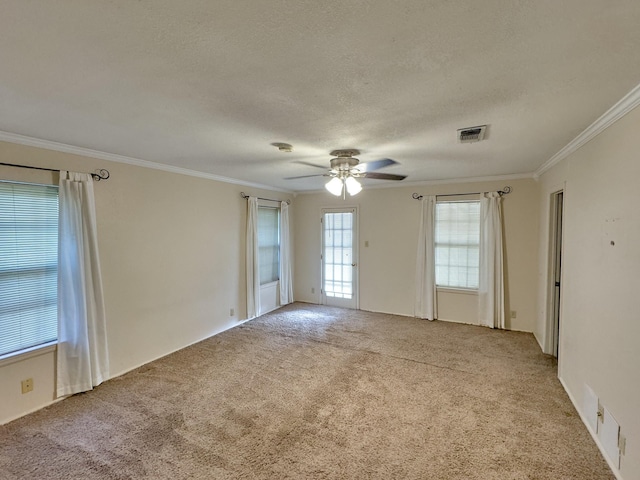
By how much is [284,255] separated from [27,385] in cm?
394

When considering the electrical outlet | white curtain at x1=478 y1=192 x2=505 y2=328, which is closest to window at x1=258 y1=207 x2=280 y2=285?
the electrical outlet

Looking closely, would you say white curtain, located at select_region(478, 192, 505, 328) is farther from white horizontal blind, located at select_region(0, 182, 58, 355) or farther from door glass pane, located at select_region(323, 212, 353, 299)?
white horizontal blind, located at select_region(0, 182, 58, 355)

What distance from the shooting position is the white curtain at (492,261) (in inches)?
181

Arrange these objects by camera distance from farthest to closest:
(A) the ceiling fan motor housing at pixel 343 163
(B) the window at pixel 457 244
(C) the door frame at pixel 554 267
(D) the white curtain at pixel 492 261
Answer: (B) the window at pixel 457 244, (D) the white curtain at pixel 492 261, (C) the door frame at pixel 554 267, (A) the ceiling fan motor housing at pixel 343 163

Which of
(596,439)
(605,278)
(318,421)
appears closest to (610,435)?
(596,439)

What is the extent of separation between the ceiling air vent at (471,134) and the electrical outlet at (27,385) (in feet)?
13.9

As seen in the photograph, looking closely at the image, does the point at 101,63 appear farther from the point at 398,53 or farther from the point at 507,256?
the point at 507,256

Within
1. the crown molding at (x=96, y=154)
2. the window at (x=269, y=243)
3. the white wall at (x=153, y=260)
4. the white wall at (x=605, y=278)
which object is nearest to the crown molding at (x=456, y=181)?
the white wall at (x=605, y=278)

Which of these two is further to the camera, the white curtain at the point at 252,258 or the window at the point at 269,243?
the window at the point at 269,243

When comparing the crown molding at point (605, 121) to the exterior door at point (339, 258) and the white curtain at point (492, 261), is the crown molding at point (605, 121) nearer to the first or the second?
the white curtain at point (492, 261)

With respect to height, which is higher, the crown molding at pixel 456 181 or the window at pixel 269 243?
the crown molding at pixel 456 181

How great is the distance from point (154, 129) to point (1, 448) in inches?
103

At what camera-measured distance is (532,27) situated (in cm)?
116

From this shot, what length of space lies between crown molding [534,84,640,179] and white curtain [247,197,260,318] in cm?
414
